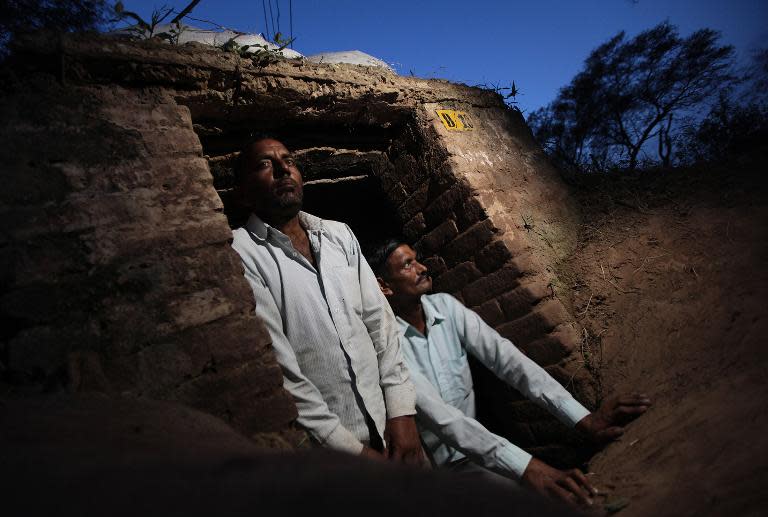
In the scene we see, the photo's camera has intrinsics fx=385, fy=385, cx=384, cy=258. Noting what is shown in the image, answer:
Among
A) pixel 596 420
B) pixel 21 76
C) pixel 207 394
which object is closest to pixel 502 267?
pixel 596 420

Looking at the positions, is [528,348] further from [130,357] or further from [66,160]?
[66,160]

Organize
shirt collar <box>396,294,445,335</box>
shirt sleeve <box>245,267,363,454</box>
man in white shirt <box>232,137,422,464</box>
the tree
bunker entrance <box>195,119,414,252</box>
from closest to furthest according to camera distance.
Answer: shirt sleeve <box>245,267,363,454</box> < man in white shirt <box>232,137,422,464</box> < bunker entrance <box>195,119,414,252</box> < shirt collar <box>396,294,445,335</box> < the tree

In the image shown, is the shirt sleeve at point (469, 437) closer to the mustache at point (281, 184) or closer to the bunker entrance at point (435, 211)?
the bunker entrance at point (435, 211)

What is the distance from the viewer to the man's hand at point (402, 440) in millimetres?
1572

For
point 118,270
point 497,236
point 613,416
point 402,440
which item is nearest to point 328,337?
point 402,440

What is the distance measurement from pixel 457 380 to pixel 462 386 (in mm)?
43

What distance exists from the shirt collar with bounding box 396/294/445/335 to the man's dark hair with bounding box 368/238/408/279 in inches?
12.3

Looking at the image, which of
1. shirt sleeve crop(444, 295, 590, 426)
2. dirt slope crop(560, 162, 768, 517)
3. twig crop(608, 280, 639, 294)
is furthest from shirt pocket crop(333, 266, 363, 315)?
twig crop(608, 280, 639, 294)

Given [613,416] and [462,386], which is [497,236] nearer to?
[462,386]

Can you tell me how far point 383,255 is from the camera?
2.59 m

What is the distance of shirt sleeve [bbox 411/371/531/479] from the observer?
1.73 meters

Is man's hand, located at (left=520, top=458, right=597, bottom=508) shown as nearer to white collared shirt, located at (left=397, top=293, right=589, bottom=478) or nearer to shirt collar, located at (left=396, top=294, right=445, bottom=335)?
white collared shirt, located at (left=397, top=293, right=589, bottom=478)

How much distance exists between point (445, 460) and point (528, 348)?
0.74 metres

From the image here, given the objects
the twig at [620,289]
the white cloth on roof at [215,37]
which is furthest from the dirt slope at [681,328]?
the white cloth on roof at [215,37]
